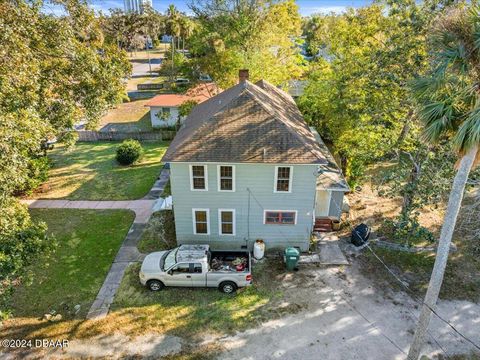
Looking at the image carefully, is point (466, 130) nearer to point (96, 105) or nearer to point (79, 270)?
point (79, 270)

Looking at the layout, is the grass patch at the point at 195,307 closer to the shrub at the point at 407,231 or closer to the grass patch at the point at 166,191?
the shrub at the point at 407,231

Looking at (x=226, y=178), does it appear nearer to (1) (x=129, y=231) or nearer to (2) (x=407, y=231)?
(1) (x=129, y=231)

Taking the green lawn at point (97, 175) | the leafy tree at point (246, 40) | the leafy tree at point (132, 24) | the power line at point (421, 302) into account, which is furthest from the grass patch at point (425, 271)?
the leafy tree at point (132, 24)

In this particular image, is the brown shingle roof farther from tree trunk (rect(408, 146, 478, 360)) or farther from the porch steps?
tree trunk (rect(408, 146, 478, 360))

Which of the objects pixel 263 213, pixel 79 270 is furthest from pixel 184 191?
pixel 79 270

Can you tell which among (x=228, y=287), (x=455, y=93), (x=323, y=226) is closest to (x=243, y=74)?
(x=323, y=226)

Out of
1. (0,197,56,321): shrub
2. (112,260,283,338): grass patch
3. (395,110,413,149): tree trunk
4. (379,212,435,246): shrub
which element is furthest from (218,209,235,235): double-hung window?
(395,110,413,149): tree trunk
